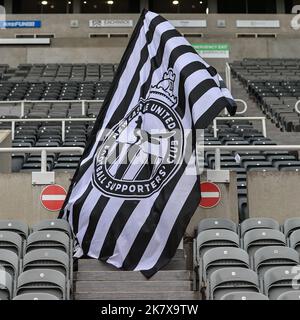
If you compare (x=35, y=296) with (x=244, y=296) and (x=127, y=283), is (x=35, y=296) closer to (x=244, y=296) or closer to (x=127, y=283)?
(x=127, y=283)

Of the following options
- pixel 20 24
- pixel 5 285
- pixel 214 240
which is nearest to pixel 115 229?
pixel 214 240

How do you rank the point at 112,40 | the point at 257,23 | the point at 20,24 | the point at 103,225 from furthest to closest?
the point at 257,23, the point at 20,24, the point at 112,40, the point at 103,225

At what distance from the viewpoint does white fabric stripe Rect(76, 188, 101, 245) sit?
6516 millimetres

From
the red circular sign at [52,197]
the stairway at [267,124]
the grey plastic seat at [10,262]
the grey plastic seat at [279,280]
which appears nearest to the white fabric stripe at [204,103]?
the grey plastic seat at [279,280]

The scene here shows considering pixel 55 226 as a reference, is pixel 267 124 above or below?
above

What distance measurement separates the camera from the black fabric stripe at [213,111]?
6.39 m

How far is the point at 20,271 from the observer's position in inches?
236

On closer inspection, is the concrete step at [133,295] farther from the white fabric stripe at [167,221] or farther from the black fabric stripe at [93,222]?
the black fabric stripe at [93,222]

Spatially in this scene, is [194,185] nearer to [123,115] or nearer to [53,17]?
[123,115]

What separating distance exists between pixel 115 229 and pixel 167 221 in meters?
0.53

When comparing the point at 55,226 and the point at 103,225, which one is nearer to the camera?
the point at 103,225

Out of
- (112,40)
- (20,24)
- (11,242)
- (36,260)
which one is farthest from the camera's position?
(20,24)

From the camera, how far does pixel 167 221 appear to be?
20.9 feet
